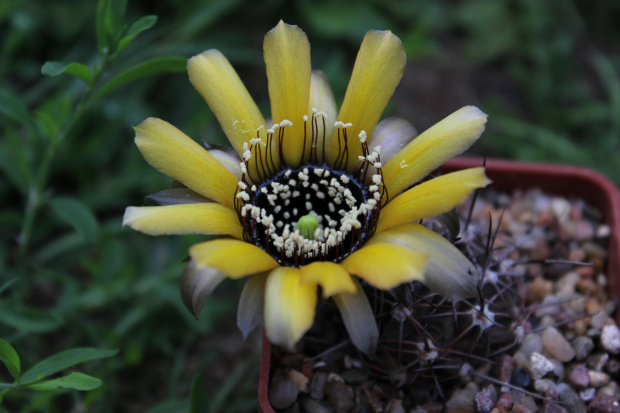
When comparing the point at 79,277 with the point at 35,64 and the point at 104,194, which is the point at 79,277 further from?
the point at 35,64

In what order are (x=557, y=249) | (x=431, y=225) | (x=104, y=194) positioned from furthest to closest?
(x=104, y=194)
(x=557, y=249)
(x=431, y=225)

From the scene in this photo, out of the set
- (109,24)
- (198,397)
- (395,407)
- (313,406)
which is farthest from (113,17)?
→ (395,407)

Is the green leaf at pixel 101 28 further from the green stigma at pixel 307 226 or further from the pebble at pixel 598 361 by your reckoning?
the pebble at pixel 598 361

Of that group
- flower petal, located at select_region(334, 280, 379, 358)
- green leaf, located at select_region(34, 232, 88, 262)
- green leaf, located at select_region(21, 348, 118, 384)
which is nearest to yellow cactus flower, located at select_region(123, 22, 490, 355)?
flower petal, located at select_region(334, 280, 379, 358)

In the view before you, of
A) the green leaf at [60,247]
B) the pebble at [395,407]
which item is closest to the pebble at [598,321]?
the pebble at [395,407]

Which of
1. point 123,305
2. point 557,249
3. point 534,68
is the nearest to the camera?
point 557,249

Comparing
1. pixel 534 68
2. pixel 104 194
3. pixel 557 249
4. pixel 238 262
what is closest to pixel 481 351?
pixel 557 249
